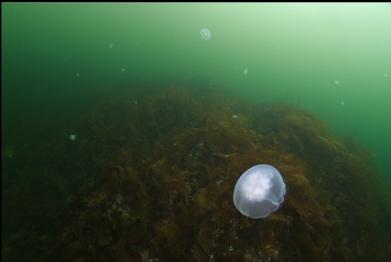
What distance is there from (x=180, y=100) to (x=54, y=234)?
17.0ft

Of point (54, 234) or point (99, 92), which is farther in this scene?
point (99, 92)

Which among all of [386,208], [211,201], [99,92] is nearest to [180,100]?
[99,92]

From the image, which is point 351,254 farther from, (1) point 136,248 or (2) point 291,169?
(1) point 136,248

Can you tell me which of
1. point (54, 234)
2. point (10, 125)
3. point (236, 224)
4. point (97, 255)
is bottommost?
point (10, 125)

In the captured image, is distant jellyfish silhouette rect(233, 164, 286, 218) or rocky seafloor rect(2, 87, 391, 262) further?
rocky seafloor rect(2, 87, 391, 262)

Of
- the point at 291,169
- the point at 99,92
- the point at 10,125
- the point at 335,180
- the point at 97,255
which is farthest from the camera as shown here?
the point at 99,92

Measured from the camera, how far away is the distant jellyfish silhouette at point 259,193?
143 inches

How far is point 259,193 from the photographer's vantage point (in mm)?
3631

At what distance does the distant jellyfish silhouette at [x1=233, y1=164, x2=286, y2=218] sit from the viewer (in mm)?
3637

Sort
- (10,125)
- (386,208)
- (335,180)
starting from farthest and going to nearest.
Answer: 1. (10,125)
2. (386,208)
3. (335,180)

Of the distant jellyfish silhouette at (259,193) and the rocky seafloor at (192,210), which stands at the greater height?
the distant jellyfish silhouette at (259,193)

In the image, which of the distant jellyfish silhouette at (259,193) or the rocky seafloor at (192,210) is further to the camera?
the rocky seafloor at (192,210)

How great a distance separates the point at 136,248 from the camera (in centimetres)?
386

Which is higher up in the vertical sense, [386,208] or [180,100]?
[180,100]
